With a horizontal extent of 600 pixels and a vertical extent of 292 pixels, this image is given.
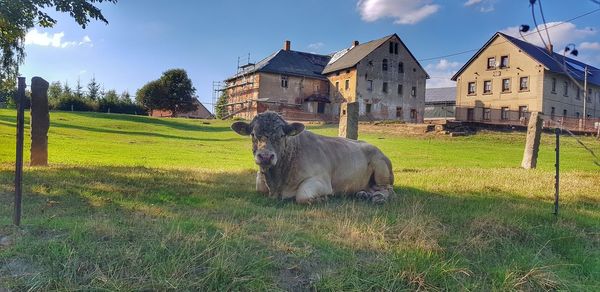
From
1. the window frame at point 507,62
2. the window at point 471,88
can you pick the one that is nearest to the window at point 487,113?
the window at point 471,88

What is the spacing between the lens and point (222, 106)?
83250 mm

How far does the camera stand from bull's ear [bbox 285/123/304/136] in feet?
26.6

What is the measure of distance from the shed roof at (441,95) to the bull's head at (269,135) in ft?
265

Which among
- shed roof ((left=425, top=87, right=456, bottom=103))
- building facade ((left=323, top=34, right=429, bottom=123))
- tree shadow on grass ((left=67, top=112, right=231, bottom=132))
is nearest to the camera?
tree shadow on grass ((left=67, top=112, right=231, bottom=132))

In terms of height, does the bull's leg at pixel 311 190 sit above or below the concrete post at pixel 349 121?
below

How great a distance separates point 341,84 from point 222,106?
22.9 meters

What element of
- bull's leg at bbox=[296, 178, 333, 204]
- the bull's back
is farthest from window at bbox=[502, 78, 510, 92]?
bull's leg at bbox=[296, 178, 333, 204]

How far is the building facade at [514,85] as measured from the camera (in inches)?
2318

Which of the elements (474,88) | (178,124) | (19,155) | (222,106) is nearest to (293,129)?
(19,155)

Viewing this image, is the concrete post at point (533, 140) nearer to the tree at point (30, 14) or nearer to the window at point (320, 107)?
the tree at point (30, 14)

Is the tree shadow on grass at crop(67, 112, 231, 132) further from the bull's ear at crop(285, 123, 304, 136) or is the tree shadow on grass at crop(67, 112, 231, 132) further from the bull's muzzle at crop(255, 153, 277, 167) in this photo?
the bull's muzzle at crop(255, 153, 277, 167)

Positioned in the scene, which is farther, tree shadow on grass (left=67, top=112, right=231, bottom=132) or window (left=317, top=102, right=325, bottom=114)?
window (left=317, top=102, right=325, bottom=114)

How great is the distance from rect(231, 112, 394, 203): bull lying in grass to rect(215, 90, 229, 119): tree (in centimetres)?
7221

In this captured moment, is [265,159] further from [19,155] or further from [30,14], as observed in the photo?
[30,14]
